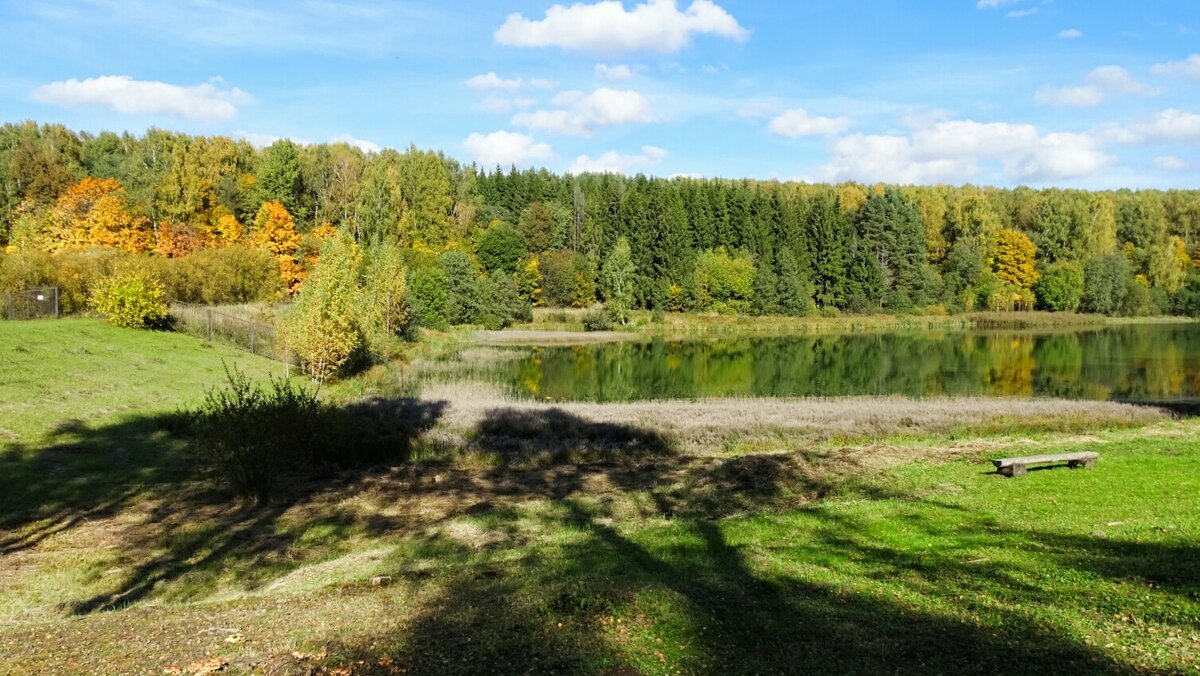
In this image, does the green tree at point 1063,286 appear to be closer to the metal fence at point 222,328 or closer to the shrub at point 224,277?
the shrub at point 224,277

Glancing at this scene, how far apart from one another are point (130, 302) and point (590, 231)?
68.4 meters

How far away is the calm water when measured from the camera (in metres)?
36.4

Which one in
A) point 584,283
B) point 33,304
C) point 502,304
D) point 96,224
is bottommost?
point 502,304

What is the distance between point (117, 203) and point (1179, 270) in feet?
406

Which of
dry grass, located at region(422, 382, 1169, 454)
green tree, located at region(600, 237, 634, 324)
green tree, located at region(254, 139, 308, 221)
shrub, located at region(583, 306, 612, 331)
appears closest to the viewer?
dry grass, located at region(422, 382, 1169, 454)

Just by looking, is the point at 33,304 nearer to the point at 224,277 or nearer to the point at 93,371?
the point at 93,371

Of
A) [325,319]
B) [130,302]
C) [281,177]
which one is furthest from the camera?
[281,177]

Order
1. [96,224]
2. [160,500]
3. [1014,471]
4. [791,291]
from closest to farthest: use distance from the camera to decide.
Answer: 1. [1014,471]
2. [160,500]
3. [96,224]
4. [791,291]

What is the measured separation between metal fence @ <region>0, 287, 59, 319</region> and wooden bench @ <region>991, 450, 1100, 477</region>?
38.8 m

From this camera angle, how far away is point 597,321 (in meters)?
79.1

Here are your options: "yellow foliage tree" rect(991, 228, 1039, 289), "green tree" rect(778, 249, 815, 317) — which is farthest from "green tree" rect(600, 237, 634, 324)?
"yellow foliage tree" rect(991, 228, 1039, 289)

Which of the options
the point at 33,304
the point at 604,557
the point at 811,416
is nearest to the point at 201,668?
the point at 604,557

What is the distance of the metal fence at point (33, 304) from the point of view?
111 ft

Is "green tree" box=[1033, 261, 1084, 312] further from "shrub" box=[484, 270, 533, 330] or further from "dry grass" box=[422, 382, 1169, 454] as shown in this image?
"dry grass" box=[422, 382, 1169, 454]
